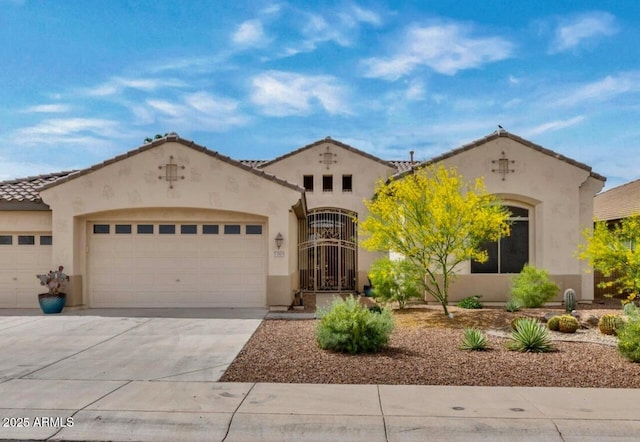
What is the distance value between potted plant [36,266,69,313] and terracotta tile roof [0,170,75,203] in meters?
2.34

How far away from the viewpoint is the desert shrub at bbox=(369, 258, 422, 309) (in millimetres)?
13327

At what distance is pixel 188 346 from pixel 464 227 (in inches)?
276

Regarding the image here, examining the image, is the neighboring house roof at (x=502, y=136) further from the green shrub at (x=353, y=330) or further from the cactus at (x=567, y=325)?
the green shrub at (x=353, y=330)

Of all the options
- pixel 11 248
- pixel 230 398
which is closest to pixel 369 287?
pixel 11 248

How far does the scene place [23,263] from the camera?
1452 centimetres

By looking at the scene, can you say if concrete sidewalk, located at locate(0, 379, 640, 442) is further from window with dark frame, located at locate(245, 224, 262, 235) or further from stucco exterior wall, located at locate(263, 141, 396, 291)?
stucco exterior wall, located at locate(263, 141, 396, 291)

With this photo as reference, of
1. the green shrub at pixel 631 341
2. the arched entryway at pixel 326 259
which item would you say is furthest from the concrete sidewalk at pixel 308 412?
the arched entryway at pixel 326 259

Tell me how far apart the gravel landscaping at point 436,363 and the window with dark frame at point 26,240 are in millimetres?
8235

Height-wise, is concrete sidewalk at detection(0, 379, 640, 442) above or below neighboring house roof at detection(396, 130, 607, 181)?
below

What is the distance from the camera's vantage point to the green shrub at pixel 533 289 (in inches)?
537

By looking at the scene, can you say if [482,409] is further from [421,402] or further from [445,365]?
[445,365]

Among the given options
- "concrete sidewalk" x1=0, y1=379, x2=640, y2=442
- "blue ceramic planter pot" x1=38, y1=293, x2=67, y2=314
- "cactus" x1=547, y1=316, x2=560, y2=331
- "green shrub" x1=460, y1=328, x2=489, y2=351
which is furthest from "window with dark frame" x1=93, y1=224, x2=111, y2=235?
"cactus" x1=547, y1=316, x2=560, y2=331

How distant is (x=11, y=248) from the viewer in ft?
47.7

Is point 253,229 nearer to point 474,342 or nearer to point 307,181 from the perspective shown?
point 307,181
